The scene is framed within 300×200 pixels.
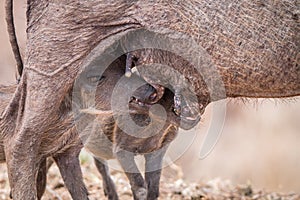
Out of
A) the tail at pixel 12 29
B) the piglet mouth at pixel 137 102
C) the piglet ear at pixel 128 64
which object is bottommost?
the piglet mouth at pixel 137 102

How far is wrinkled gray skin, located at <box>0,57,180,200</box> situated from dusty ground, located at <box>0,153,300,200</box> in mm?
928

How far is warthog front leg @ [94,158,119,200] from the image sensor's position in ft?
21.2

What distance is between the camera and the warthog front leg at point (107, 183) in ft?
21.2

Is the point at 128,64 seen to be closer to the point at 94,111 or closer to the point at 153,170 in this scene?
the point at 94,111

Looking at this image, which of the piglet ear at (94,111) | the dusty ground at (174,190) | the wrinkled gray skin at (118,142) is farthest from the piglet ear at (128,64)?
the dusty ground at (174,190)

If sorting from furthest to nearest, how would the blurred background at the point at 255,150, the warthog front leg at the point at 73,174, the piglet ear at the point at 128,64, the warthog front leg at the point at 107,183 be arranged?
the blurred background at the point at 255,150
the warthog front leg at the point at 107,183
the warthog front leg at the point at 73,174
the piglet ear at the point at 128,64

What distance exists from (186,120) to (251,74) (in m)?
0.61

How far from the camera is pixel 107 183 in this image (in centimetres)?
652

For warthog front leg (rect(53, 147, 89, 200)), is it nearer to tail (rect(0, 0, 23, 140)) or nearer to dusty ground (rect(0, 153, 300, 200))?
tail (rect(0, 0, 23, 140))

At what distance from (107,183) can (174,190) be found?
72 centimetres

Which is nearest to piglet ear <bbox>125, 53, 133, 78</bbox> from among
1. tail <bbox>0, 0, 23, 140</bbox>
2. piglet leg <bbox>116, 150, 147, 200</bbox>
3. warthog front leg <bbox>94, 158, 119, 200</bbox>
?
tail <bbox>0, 0, 23, 140</bbox>

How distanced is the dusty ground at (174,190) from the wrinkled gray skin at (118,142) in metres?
0.93

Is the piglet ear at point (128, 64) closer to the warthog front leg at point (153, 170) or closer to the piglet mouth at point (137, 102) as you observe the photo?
the piglet mouth at point (137, 102)

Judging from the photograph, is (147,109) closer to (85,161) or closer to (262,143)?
(85,161)
